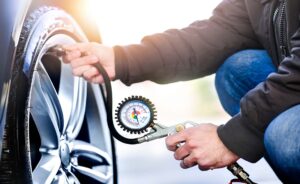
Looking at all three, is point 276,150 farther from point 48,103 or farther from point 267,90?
point 48,103

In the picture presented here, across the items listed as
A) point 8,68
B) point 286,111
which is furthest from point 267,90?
point 8,68

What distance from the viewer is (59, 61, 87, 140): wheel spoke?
186cm

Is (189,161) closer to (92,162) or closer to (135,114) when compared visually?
(135,114)

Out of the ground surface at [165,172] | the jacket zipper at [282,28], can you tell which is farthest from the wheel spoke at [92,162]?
the jacket zipper at [282,28]

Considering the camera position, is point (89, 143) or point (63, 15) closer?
A: point (63, 15)

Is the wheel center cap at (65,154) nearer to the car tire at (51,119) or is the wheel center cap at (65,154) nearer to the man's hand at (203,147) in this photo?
the car tire at (51,119)

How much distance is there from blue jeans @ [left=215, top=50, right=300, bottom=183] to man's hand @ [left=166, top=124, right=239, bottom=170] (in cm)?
11

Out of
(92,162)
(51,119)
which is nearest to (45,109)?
(51,119)

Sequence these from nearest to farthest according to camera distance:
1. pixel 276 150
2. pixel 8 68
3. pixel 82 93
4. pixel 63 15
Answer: pixel 8 68
pixel 276 150
pixel 63 15
pixel 82 93

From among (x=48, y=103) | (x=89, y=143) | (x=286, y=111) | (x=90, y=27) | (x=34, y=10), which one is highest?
(x=34, y=10)

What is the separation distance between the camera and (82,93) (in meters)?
1.90

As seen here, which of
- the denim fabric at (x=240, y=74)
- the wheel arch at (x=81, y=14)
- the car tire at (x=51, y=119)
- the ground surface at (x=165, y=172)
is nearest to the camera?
the car tire at (x=51, y=119)

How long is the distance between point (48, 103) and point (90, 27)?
0.39 m

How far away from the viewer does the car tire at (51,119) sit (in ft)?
4.19
